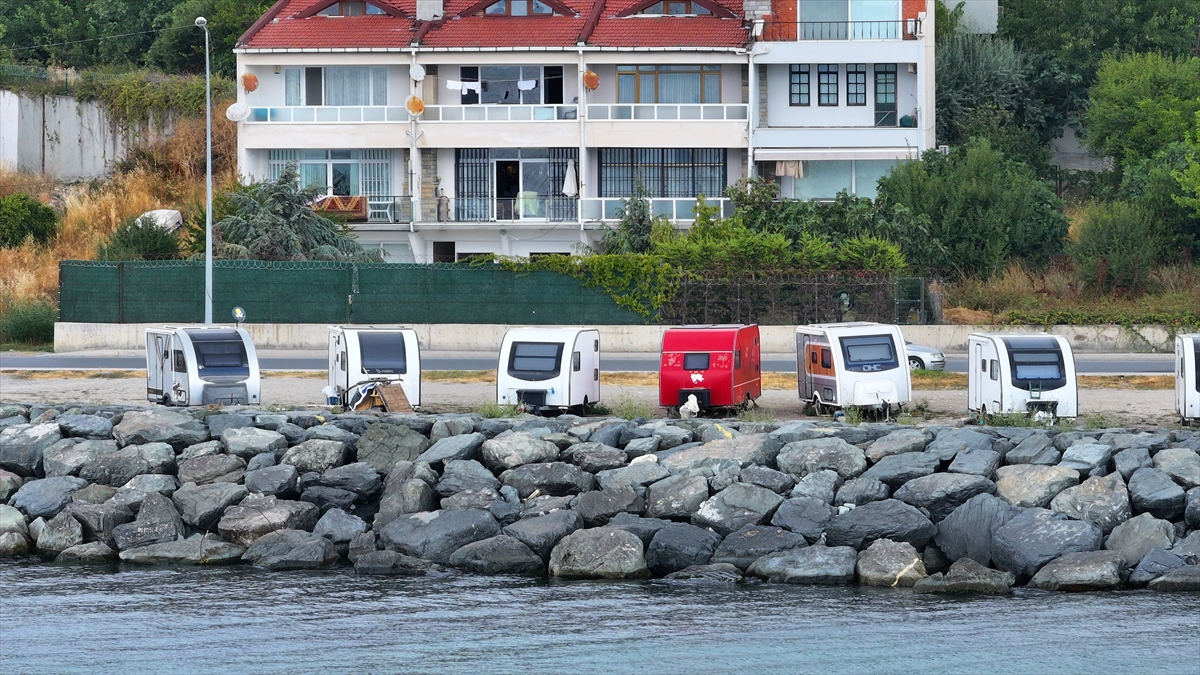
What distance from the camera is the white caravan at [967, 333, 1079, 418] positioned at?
27109 millimetres

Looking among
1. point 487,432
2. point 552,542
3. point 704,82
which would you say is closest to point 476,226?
point 704,82

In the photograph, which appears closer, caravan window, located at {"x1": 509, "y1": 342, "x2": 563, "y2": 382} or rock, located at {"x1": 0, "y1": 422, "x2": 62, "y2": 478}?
rock, located at {"x1": 0, "y1": 422, "x2": 62, "y2": 478}

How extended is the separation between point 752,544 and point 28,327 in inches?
1100

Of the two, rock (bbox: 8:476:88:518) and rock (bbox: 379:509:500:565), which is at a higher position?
rock (bbox: 8:476:88:518)

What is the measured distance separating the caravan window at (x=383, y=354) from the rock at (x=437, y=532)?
19.4 ft

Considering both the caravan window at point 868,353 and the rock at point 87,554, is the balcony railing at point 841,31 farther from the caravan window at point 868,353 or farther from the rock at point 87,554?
the rock at point 87,554

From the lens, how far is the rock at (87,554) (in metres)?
24.0

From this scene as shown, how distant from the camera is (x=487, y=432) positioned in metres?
27.0

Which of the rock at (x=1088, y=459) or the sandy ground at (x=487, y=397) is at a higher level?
the sandy ground at (x=487, y=397)

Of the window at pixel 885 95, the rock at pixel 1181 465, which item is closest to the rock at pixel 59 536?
the rock at pixel 1181 465

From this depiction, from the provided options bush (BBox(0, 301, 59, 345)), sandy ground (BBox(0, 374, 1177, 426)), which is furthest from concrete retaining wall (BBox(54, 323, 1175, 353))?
sandy ground (BBox(0, 374, 1177, 426))

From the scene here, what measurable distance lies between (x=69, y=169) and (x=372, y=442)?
129ft

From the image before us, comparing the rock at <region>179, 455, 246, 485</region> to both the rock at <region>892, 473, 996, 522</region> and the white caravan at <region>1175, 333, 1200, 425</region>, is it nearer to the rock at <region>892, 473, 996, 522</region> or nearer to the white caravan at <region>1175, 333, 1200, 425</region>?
the rock at <region>892, 473, 996, 522</region>

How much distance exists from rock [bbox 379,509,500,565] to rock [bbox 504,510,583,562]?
41 cm
